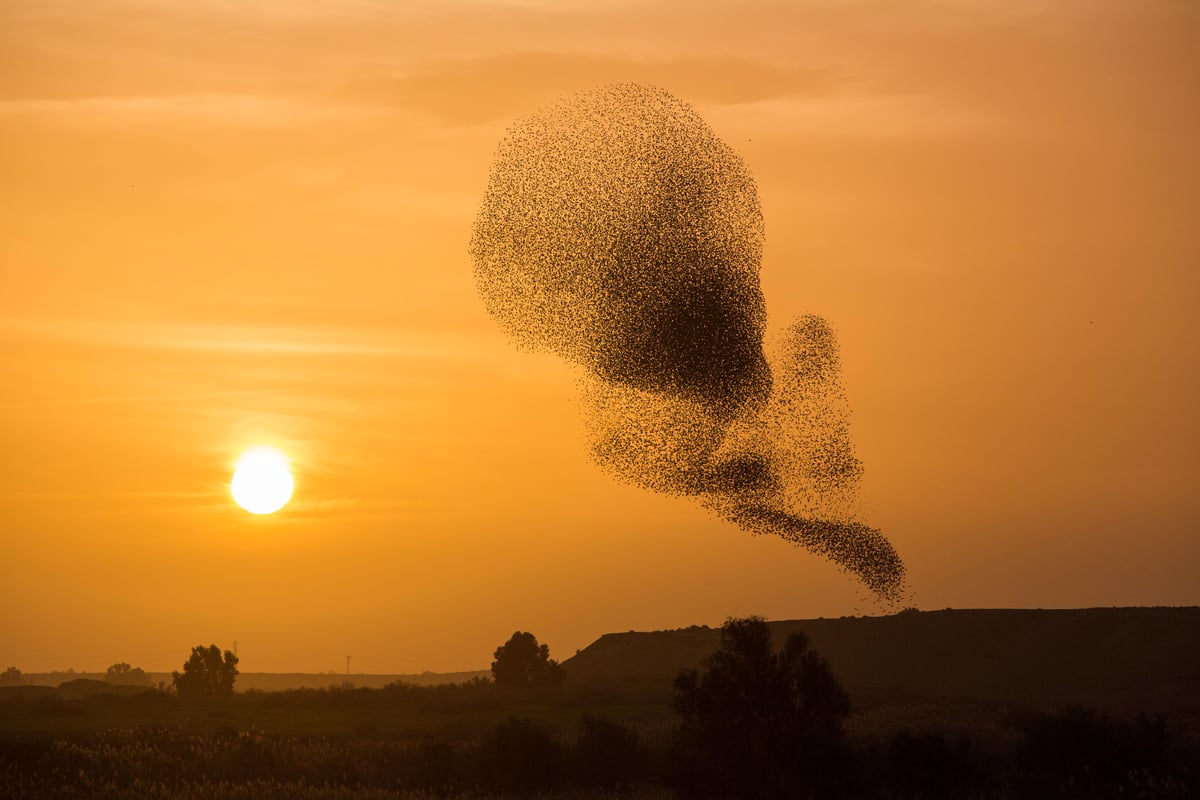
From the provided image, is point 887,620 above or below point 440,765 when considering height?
above

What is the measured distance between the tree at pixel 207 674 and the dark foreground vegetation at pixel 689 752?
3224 centimetres

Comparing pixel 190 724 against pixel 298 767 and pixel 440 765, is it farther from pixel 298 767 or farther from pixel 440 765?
pixel 440 765

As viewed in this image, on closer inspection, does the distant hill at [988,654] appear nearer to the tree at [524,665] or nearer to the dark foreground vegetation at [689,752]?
the tree at [524,665]

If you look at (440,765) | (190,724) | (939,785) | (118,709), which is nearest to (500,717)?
(190,724)

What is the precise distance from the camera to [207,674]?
105 meters

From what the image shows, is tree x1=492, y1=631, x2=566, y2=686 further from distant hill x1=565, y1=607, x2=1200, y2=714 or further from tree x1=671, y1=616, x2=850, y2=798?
tree x1=671, y1=616, x2=850, y2=798

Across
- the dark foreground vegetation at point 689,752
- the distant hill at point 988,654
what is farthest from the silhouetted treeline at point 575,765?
the distant hill at point 988,654

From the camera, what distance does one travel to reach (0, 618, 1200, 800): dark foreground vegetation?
3694cm

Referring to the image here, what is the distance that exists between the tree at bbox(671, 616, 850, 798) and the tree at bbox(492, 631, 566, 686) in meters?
71.6

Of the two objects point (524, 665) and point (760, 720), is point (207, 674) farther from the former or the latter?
point (760, 720)

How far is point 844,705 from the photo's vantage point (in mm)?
37344

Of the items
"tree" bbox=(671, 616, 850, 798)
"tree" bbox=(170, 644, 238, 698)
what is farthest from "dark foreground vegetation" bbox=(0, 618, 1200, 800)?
"tree" bbox=(170, 644, 238, 698)

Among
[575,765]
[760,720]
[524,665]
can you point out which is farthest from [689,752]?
[524,665]

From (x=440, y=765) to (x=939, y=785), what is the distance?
16142 mm
